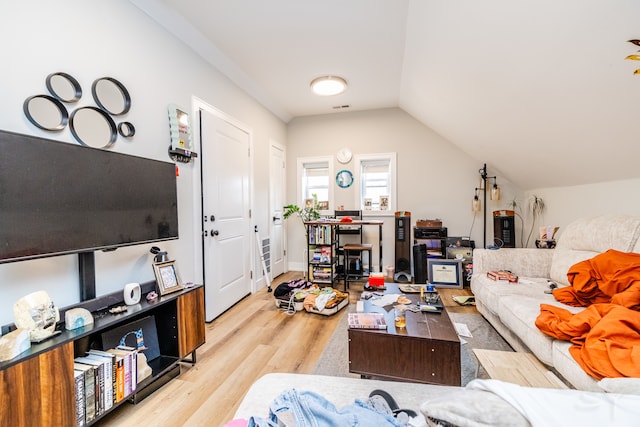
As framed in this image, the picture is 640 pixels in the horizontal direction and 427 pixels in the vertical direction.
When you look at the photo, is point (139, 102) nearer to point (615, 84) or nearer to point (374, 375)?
point (374, 375)

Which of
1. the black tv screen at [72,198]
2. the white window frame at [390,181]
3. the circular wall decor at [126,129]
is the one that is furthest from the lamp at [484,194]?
the circular wall decor at [126,129]

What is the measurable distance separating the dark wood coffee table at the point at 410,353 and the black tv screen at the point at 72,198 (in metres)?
1.54

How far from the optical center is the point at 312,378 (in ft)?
3.38

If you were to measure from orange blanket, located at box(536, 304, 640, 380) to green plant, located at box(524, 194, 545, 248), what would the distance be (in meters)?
2.57

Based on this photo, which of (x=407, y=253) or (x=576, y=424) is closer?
(x=576, y=424)

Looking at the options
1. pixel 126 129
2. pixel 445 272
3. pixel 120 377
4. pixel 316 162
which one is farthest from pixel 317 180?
pixel 120 377

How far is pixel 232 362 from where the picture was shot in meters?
2.01

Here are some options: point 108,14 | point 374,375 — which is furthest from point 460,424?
point 108,14

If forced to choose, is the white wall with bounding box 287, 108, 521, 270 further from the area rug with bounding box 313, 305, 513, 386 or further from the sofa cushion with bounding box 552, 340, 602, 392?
→ the sofa cushion with bounding box 552, 340, 602, 392

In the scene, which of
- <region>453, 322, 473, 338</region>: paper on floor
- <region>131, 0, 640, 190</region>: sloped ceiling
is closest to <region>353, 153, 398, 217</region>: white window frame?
<region>131, 0, 640, 190</region>: sloped ceiling

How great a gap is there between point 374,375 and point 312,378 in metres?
0.76

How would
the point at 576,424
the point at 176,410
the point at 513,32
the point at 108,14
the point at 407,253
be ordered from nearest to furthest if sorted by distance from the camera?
the point at 576,424
the point at 176,410
the point at 513,32
the point at 108,14
the point at 407,253

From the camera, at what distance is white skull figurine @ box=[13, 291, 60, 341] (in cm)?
116

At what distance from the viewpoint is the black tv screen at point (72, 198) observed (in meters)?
1.17
